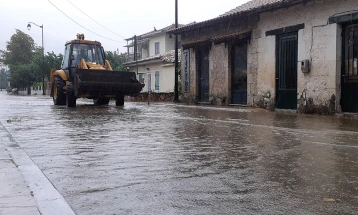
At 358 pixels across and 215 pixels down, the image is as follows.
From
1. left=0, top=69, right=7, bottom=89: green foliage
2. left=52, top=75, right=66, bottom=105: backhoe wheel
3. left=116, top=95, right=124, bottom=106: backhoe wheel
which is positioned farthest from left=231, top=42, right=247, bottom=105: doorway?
left=0, top=69, right=7, bottom=89: green foliage

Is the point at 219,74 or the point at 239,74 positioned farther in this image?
the point at 219,74

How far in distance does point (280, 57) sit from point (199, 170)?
448 inches

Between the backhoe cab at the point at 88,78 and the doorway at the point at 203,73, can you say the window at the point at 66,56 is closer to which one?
the backhoe cab at the point at 88,78

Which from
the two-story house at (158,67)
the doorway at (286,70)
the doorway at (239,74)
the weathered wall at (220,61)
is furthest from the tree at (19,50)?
the doorway at (286,70)

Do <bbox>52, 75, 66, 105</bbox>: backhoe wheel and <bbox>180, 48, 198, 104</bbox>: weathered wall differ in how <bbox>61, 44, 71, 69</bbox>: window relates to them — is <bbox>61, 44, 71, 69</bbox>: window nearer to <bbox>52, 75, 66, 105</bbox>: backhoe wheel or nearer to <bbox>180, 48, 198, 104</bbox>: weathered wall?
<bbox>52, 75, 66, 105</bbox>: backhoe wheel

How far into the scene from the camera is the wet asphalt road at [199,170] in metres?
3.06

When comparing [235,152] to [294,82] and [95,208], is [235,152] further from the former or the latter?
[294,82]

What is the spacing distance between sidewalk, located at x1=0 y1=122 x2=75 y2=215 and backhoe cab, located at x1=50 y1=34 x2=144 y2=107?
10.5m

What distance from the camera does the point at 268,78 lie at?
15297mm

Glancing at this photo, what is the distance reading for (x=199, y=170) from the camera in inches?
168

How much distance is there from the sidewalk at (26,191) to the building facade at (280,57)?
10.6m

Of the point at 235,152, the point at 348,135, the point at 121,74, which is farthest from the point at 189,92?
the point at 235,152

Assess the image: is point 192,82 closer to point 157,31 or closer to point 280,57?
point 280,57

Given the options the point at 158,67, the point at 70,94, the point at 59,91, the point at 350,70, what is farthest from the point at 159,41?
the point at 350,70
